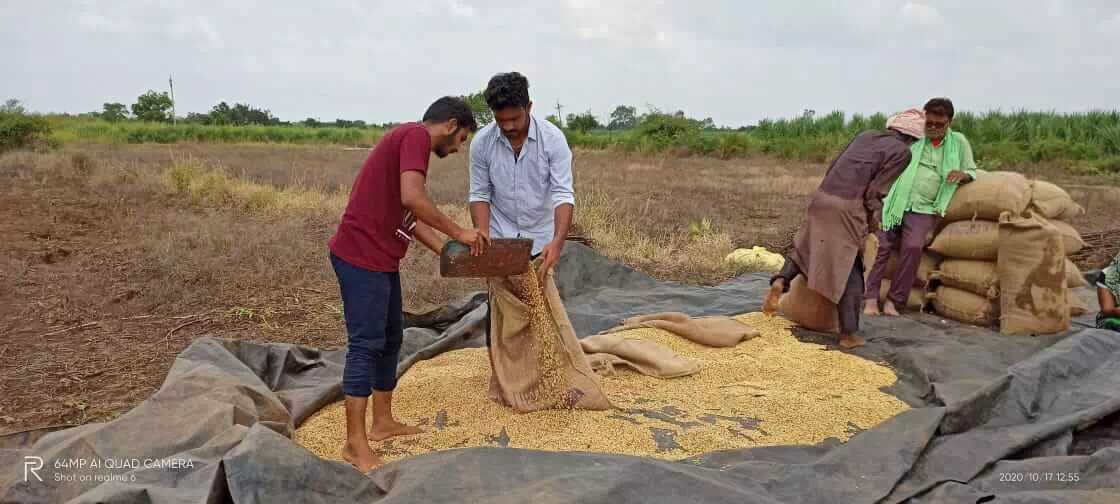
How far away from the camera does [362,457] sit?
2.66m

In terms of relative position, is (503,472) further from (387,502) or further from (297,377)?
(297,377)

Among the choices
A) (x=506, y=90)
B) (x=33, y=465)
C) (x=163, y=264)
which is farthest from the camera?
(x=163, y=264)

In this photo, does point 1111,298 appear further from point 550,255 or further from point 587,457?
point 587,457

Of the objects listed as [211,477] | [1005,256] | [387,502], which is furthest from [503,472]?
[1005,256]

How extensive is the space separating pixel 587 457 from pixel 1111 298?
3.42 m

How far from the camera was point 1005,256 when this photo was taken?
4574mm

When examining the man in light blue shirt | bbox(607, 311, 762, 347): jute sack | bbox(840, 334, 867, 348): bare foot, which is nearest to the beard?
the man in light blue shirt

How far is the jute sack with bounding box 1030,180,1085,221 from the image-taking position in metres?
4.79

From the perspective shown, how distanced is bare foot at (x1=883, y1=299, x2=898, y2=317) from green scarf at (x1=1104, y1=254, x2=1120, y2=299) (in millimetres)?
1147

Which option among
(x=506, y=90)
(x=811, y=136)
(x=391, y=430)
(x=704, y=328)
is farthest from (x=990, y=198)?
(x=811, y=136)

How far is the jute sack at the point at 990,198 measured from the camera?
465 cm

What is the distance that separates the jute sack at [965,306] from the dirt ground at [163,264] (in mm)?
1692

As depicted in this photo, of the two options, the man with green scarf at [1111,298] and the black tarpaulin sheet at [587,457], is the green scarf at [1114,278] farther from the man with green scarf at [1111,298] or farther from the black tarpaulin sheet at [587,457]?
the black tarpaulin sheet at [587,457]

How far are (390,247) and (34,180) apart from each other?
1077cm
